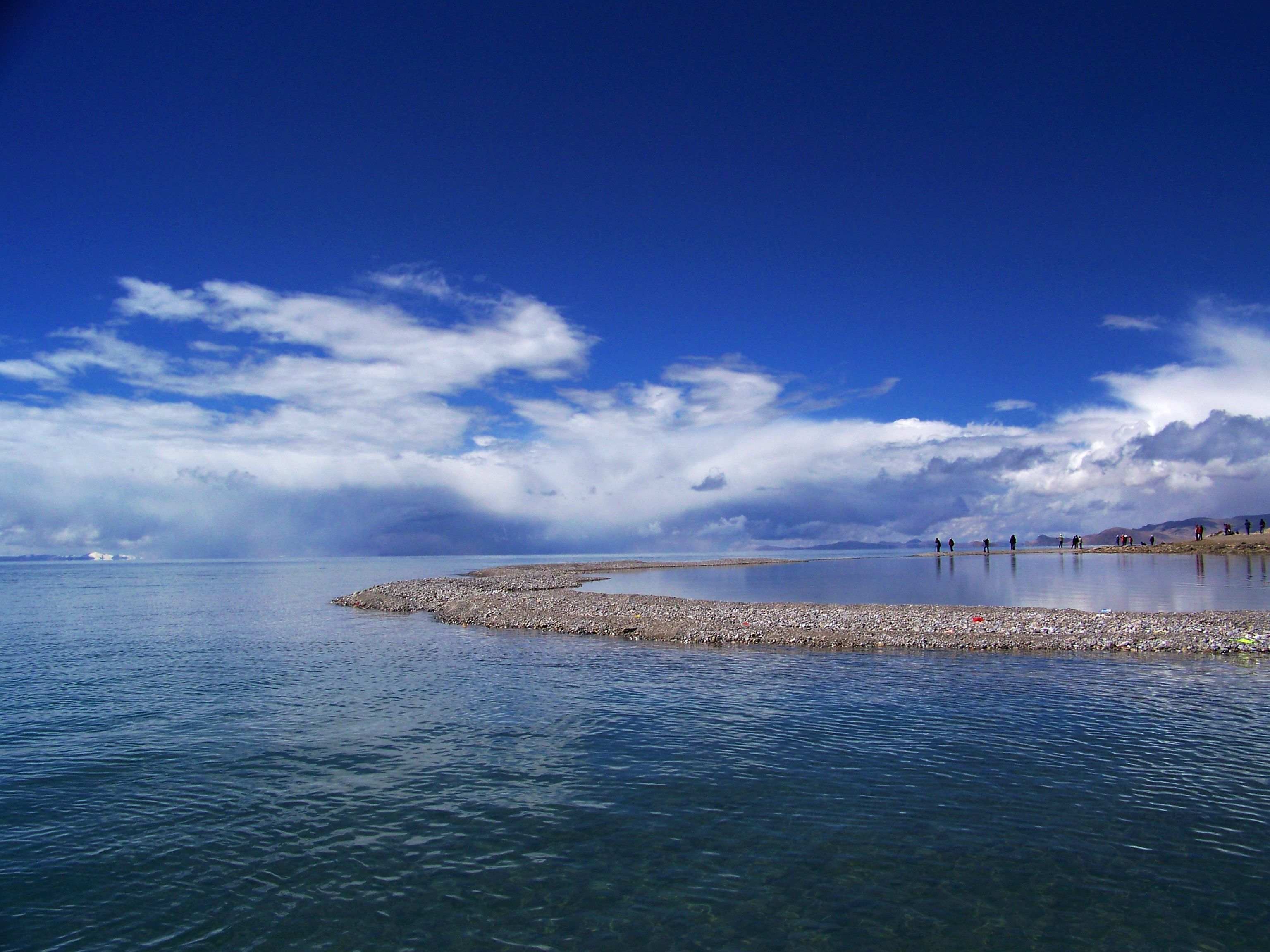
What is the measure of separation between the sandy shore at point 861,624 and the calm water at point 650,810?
14.3ft

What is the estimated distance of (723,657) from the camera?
1399 inches

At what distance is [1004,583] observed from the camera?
7881 centimetres

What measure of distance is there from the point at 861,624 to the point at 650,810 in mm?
29451

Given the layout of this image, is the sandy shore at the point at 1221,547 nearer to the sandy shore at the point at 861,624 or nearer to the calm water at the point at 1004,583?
the calm water at the point at 1004,583

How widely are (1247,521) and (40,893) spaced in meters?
190

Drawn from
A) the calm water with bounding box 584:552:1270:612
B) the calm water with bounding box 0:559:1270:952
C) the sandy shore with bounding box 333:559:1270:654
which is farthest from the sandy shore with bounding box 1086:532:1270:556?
the calm water with bounding box 0:559:1270:952

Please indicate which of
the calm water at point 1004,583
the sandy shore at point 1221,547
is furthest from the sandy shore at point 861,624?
the sandy shore at point 1221,547

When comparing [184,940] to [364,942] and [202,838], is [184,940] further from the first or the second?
[202,838]

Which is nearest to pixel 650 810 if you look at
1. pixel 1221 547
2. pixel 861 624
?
pixel 861 624

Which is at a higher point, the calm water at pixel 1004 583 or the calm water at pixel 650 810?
the calm water at pixel 1004 583

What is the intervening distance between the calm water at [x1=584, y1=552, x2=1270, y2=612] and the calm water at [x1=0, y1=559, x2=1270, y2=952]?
26881 millimetres

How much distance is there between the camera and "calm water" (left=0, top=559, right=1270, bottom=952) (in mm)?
12320

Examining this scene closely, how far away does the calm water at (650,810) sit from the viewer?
12.3 meters

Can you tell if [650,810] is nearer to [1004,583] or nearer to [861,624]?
[861,624]
